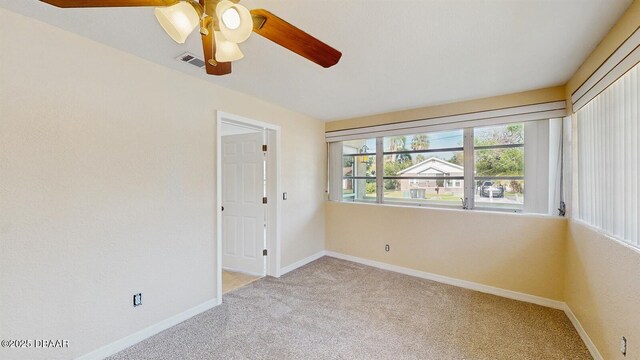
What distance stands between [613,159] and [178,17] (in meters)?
2.74

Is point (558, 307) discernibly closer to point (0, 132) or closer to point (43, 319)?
point (43, 319)

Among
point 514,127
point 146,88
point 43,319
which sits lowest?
point 43,319

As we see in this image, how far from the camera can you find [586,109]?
7.31ft

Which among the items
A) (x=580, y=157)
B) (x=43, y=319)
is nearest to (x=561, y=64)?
(x=580, y=157)

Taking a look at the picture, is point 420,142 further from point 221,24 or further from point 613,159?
point 221,24

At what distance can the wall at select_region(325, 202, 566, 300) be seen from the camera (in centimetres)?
275

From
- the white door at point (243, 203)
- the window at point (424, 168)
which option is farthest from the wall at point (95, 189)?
the window at point (424, 168)

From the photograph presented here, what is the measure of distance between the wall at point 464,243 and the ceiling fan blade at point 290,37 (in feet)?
9.16

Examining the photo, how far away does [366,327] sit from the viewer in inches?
92.5

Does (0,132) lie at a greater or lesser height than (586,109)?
lesser

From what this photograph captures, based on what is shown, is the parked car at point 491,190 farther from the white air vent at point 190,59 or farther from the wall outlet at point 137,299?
the wall outlet at point 137,299

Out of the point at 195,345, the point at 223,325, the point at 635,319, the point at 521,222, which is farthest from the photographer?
the point at 521,222

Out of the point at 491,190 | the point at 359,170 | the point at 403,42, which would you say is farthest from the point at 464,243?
the point at 403,42

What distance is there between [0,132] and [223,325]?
6.82ft
